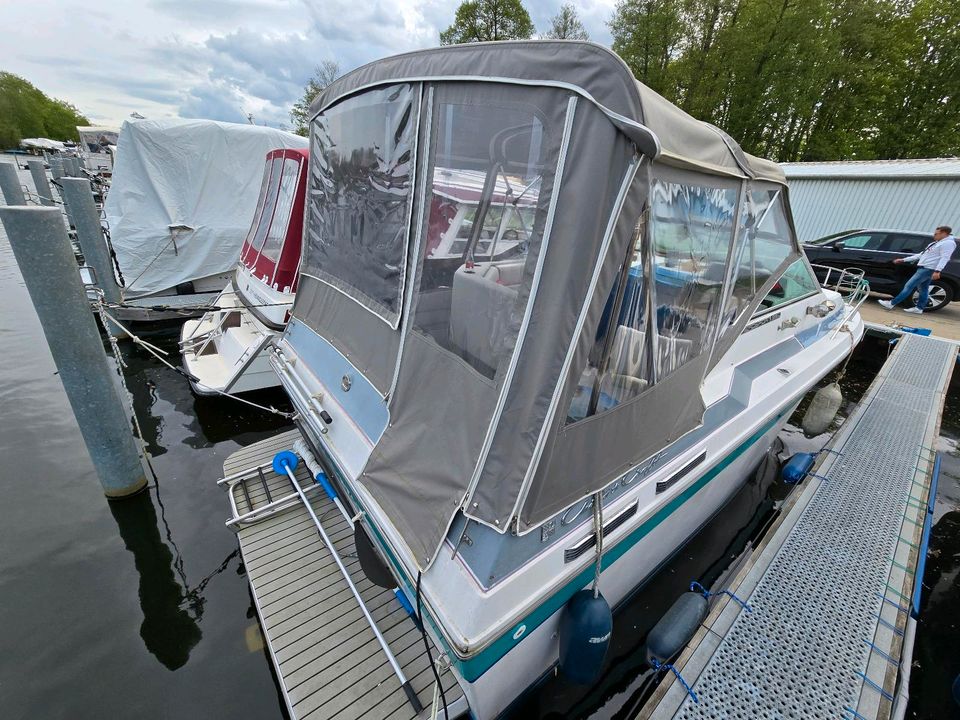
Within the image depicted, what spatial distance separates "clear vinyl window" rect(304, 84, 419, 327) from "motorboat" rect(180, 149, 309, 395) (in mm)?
1788

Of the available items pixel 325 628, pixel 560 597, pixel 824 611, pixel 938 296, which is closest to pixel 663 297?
pixel 560 597

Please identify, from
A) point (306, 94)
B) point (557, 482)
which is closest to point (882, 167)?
point (557, 482)

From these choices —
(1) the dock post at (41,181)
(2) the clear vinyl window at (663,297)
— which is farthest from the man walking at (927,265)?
(1) the dock post at (41,181)

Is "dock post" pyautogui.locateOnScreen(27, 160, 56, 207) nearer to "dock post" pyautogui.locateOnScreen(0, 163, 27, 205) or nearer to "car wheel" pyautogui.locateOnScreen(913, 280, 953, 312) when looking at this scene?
"dock post" pyautogui.locateOnScreen(0, 163, 27, 205)

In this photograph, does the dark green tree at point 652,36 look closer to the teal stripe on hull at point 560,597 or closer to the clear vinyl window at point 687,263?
the clear vinyl window at point 687,263

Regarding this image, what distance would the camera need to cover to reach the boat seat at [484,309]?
1690mm

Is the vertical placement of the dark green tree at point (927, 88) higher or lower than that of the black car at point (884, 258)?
higher

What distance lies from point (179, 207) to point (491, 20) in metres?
24.2

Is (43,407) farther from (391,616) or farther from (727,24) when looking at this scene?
(727,24)

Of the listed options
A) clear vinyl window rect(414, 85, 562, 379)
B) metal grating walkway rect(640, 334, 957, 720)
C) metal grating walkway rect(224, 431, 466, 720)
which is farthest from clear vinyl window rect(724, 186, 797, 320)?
metal grating walkway rect(224, 431, 466, 720)

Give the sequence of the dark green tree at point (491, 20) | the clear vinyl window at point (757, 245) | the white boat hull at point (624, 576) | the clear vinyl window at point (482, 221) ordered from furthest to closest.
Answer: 1. the dark green tree at point (491, 20)
2. the clear vinyl window at point (757, 245)
3. the white boat hull at point (624, 576)
4. the clear vinyl window at point (482, 221)

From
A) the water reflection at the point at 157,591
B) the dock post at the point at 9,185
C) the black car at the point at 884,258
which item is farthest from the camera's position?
the dock post at the point at 9,185

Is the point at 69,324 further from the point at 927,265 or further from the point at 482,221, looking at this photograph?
the point at 927,265

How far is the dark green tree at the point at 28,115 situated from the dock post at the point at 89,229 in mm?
69748
